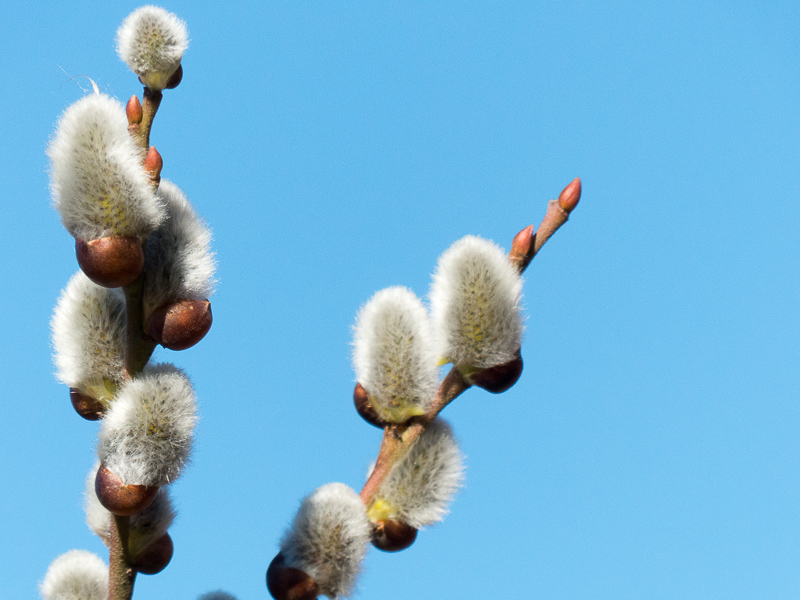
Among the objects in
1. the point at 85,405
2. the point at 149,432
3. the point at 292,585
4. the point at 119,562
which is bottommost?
the point at 292,585

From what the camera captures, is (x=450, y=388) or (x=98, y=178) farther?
(x=450, y=388)

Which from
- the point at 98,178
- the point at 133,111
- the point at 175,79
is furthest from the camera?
the point at 175,79

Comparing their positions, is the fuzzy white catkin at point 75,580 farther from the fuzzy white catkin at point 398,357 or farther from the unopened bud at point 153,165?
the unopened bud at point 153,165

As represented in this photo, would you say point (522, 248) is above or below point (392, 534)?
above

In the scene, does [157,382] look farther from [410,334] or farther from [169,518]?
[410,334]

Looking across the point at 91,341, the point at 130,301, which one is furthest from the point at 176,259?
the point at 91,341

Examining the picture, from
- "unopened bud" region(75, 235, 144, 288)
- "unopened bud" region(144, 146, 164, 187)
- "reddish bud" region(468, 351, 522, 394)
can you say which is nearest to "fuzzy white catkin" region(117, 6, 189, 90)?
"unopened bud" region(144, 146, 164, 187)

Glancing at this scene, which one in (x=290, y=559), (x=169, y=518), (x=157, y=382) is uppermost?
(x=157, y=382)

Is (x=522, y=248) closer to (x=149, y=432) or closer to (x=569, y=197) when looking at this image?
(x=569, y=197)

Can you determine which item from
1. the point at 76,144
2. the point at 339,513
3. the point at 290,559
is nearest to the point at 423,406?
the point at 339,513
